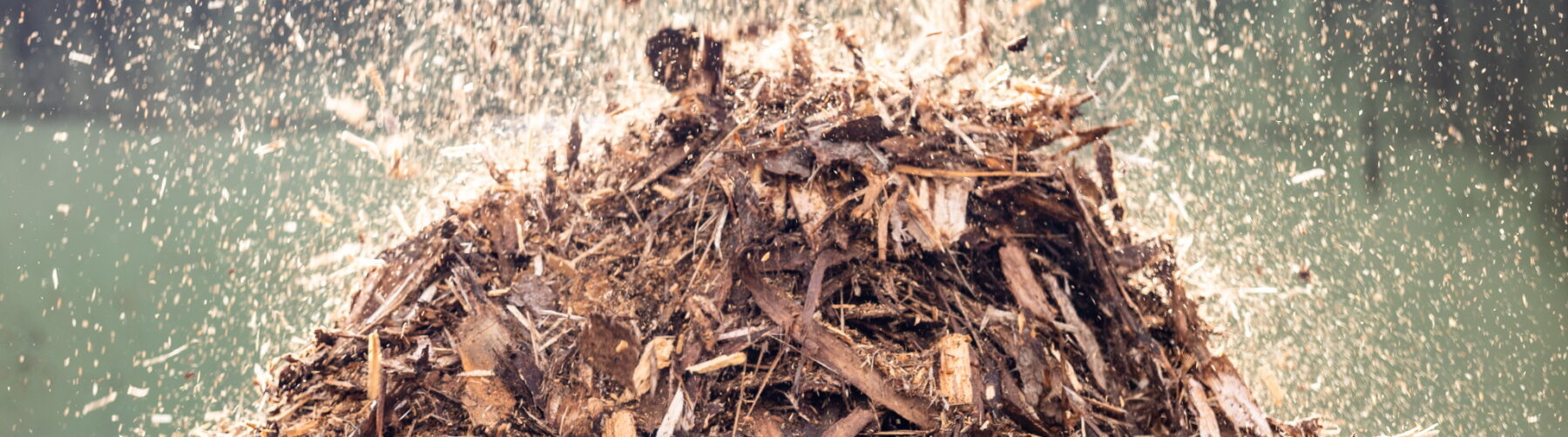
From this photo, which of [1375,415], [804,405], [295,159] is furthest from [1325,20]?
[295,159]

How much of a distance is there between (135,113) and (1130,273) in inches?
89.2

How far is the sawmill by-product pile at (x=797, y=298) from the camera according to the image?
3.04 feet

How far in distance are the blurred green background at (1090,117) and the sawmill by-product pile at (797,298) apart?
2.85ft

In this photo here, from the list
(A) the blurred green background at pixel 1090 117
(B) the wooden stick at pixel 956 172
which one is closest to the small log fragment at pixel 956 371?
(B) the wooden stick at pixel 956 172

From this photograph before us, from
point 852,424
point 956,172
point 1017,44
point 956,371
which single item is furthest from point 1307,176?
point 852,424

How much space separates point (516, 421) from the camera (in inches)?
37.3

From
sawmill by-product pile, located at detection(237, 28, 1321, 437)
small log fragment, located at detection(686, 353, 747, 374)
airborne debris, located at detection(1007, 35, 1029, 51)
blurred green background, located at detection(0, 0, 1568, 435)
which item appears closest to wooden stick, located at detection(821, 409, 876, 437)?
sawmill by-product pile, located at detection(237, 28, 1321, 437)

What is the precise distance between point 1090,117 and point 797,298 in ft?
5.04

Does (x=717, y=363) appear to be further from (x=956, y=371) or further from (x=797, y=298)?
(x=956, y=371)

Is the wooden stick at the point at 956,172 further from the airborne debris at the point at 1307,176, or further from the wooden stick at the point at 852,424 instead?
the airborne debris at the point at 1307,176

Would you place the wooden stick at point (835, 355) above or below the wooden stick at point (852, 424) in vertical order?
above

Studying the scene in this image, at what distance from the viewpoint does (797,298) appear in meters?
0.97

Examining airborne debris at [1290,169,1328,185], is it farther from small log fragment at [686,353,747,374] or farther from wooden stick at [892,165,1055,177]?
small log fragment at [686,353,747,374]

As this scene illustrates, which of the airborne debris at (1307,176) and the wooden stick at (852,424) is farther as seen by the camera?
the airborne debris at (1307,176)
